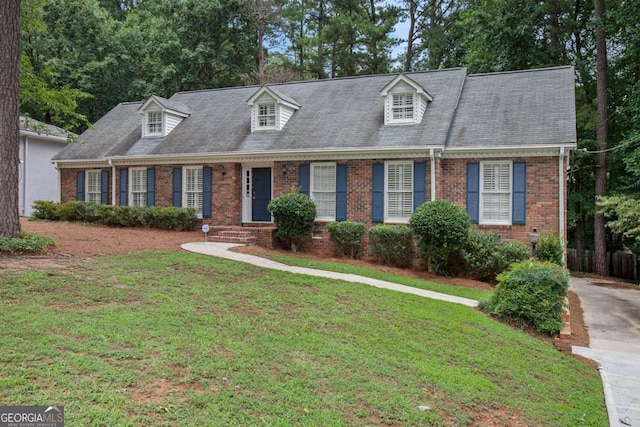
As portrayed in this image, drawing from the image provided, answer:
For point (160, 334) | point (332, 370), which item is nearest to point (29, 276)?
point (160, 334)

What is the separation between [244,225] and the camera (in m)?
16.2

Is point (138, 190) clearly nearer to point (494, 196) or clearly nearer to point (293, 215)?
point (293, 215)

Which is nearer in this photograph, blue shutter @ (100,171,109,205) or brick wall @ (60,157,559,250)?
brick wall @ (60,157,559,250)

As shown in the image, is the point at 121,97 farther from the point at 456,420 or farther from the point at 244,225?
the point at 456,420

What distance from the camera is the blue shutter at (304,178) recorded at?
49.2 ft

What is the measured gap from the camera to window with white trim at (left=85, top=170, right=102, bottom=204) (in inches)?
713

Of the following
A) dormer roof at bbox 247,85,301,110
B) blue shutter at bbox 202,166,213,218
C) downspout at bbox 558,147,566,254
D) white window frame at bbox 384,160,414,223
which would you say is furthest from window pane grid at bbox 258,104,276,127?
downspout at bbox 558,147,566,254

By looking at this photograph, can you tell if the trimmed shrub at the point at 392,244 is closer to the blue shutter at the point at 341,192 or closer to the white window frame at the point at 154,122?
the blue shutter at the point at 341,192

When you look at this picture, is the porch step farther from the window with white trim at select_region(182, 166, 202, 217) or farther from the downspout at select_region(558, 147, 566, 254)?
the downspout at select_region(558, 147, 566, 254)

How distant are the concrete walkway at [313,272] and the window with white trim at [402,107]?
20.6 feet

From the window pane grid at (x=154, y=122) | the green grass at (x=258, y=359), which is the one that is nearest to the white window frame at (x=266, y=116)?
the window pane grid at (x=154, y=122)

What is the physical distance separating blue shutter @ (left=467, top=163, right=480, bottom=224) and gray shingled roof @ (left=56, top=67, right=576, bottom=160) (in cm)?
72

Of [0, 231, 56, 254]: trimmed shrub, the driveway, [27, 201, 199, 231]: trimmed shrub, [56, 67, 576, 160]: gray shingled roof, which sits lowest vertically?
the driveway

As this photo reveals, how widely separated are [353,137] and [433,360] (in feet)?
32.2
